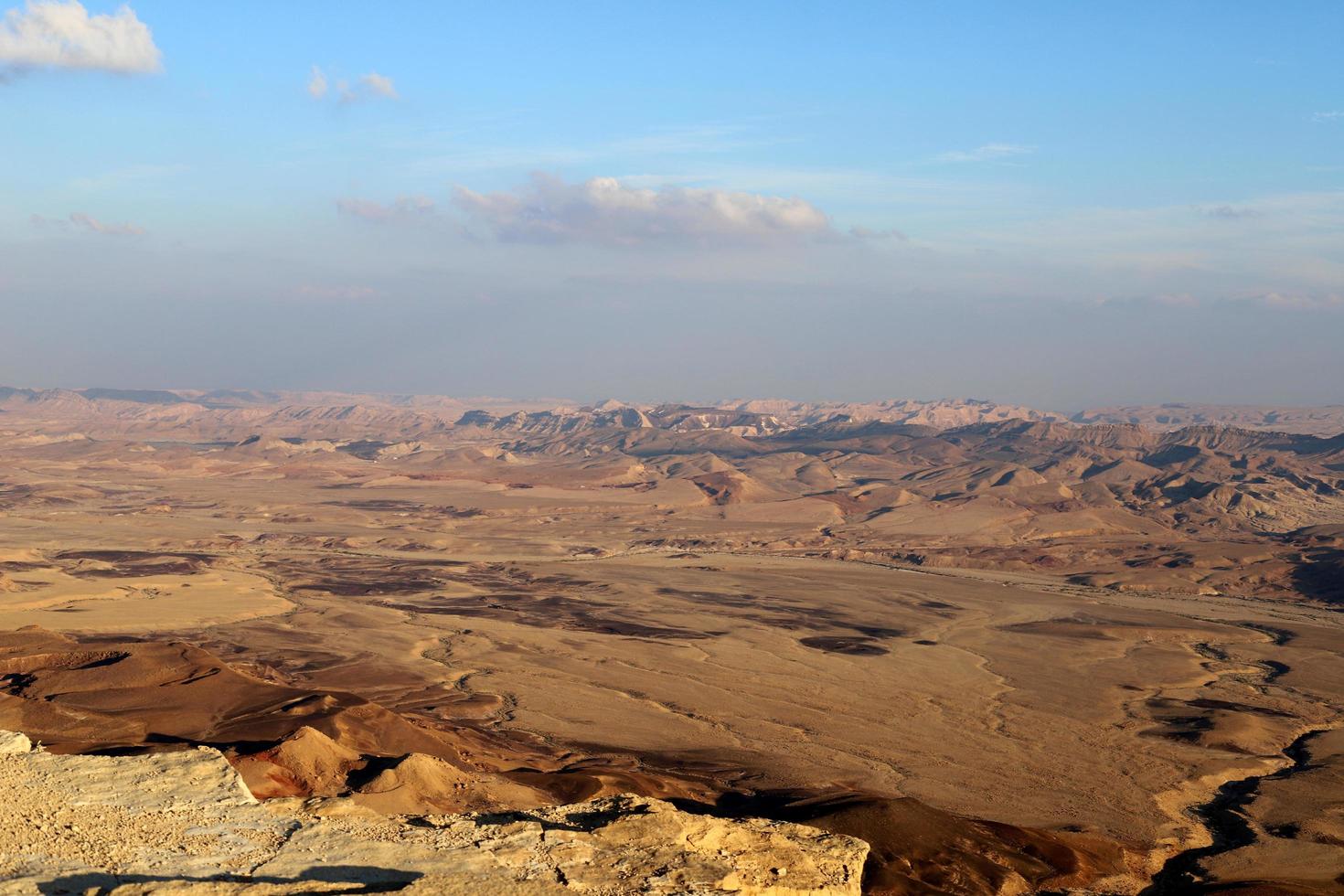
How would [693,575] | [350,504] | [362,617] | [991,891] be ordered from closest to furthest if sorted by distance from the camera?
[991,891]
[362,617]
[693,575]
[350,504]

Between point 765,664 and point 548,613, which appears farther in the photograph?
point 548,613

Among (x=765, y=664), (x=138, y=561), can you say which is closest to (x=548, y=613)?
(x=765, y=664)

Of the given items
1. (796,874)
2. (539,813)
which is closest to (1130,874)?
(796,874)

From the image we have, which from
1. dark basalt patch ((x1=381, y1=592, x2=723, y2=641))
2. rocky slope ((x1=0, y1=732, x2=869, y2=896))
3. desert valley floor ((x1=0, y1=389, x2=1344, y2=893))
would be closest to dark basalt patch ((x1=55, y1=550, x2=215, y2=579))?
desert valley floor ((x1=0, y1=389, x2=1344, y2=893))

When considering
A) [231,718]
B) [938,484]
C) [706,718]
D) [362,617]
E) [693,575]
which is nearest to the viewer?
[231,718]

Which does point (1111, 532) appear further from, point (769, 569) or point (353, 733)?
point (353, 733)

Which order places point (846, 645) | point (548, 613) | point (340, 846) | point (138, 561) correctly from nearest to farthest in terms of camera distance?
point (340, 846), point (846, 645), point (548, 613), point (138, 561)

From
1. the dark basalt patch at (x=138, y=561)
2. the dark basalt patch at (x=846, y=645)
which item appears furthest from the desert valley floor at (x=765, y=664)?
the dark basalt patch at (x=138, y=561)

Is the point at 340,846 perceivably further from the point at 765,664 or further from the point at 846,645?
the point at 846,645
